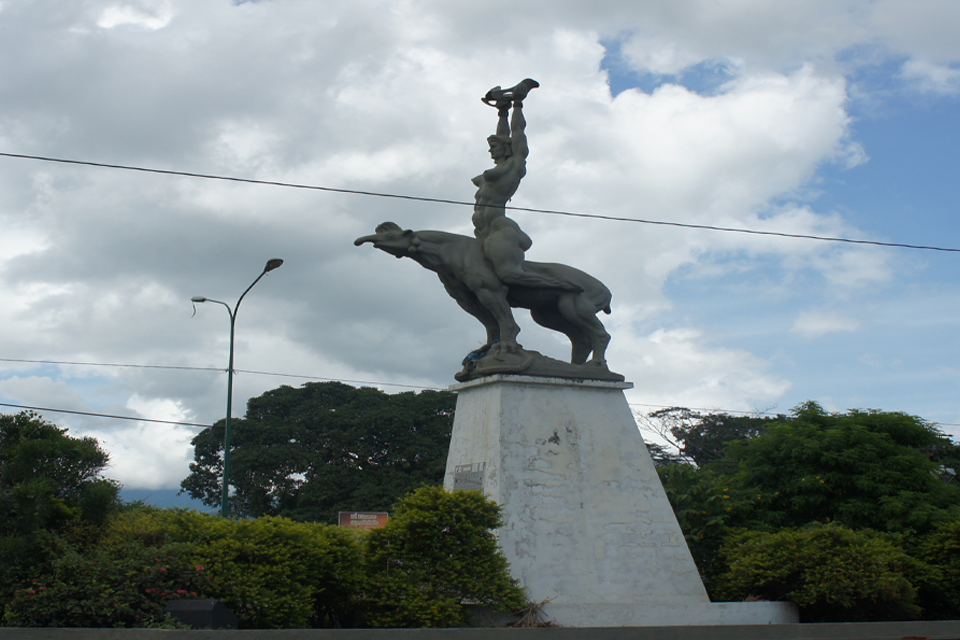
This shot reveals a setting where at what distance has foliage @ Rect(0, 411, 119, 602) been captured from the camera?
6.91m

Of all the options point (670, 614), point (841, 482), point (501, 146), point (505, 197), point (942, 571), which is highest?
point (501, 146)

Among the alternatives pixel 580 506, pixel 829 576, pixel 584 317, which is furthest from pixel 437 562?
pixel 829 576

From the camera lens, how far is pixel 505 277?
10164 mm

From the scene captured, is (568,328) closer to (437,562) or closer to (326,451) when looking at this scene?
(437,562)

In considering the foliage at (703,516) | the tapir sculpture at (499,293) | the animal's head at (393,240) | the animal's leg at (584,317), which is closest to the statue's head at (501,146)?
the tapir sculpture at (499,293)

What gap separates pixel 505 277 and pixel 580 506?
2.82 meters

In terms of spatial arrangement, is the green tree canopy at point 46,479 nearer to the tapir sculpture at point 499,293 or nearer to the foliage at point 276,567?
the foliage at point 276,567

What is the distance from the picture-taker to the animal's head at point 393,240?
33.0ft

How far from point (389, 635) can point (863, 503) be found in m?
8.56

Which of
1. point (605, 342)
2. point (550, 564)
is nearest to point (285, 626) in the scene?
point (550, 564)

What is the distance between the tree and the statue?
1772cm

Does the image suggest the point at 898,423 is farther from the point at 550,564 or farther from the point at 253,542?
the point at 253,542

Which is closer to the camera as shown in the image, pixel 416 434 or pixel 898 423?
pixel 898 423

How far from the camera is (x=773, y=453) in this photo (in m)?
13.4
